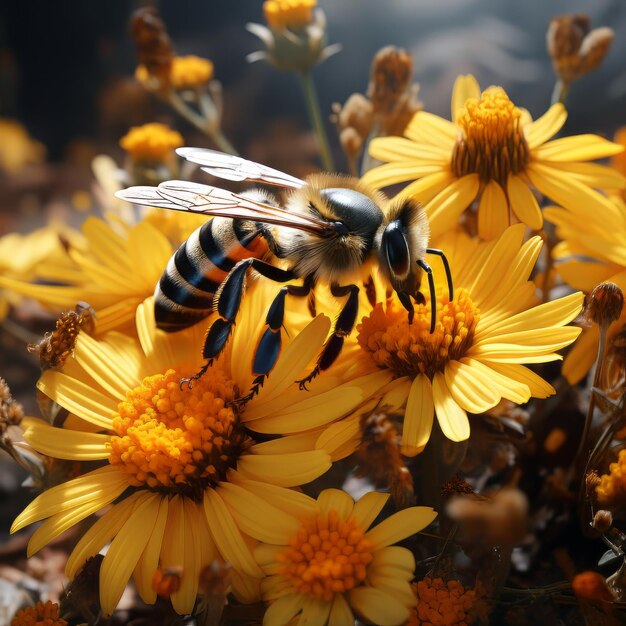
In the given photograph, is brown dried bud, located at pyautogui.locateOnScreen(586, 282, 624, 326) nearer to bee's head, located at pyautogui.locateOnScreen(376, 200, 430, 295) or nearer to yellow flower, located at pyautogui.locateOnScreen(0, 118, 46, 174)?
bee's head, located at pyautogui.locateOnScreen(376, 200, 430, 295)

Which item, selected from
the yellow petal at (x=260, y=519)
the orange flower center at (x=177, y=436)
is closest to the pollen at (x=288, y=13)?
the orange flower center at (x=177, y=436)

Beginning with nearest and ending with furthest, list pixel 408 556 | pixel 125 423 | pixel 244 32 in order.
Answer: pixel 408 556, pixel 125 423, pixel 244 32

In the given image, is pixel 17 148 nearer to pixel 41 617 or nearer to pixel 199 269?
pixel 199 269

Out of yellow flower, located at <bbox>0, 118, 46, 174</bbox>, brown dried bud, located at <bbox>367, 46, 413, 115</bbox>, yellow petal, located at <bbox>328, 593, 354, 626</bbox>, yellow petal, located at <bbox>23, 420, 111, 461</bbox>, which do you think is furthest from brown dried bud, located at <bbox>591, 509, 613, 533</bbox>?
yellow flower, located at <bbox>0, 118, 46, 174</bbox>

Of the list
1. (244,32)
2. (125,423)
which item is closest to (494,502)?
(125,423)

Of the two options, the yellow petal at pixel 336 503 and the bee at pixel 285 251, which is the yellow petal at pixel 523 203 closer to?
the bee at pixel 285 251

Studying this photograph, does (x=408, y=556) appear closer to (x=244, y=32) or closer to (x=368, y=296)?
(x=368, y=296)
